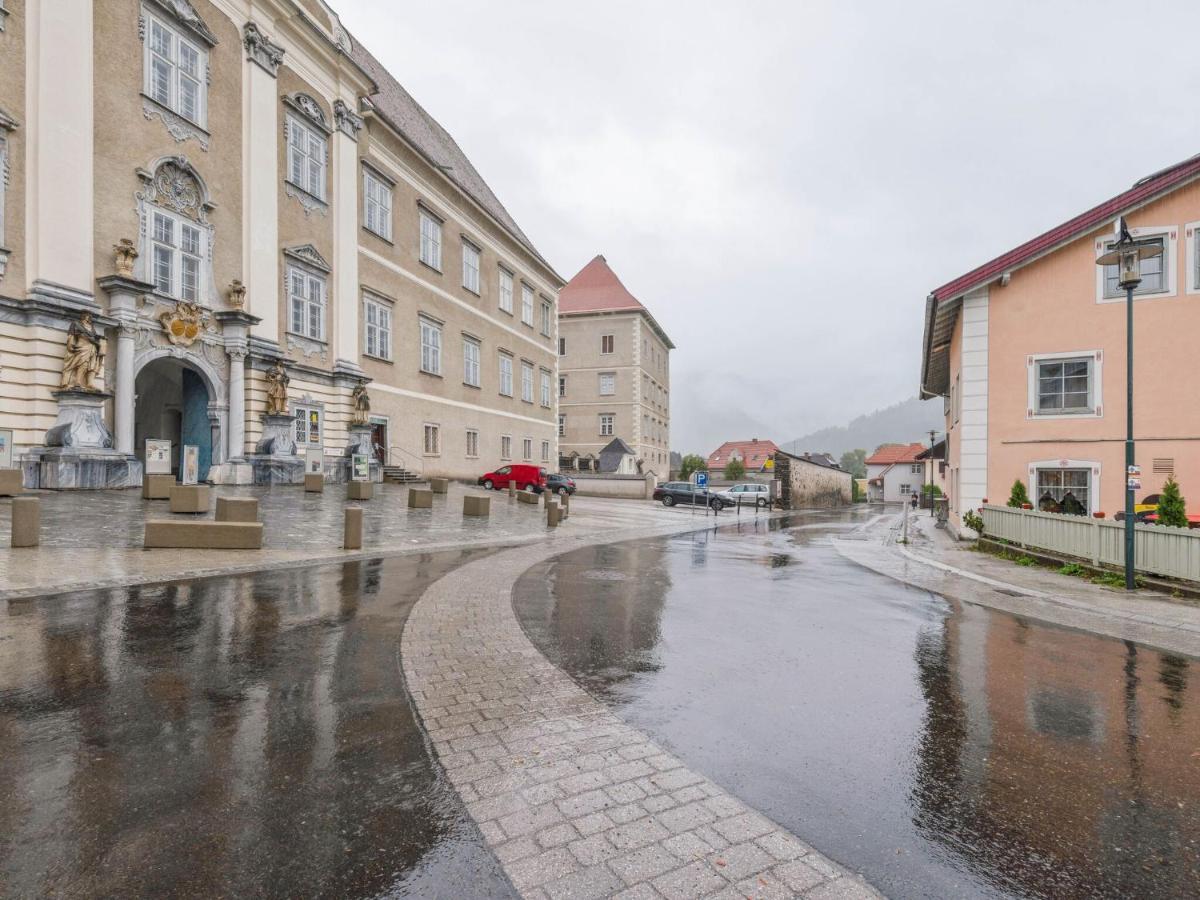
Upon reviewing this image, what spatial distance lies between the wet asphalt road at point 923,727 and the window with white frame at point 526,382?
1359 inches

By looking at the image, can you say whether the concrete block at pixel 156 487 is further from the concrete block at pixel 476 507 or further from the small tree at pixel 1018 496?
the small tree at pixel 1018 496

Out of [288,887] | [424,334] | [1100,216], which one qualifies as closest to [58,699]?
[288,887]

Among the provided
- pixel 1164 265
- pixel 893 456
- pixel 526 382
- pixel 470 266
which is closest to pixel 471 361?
pixel 470 266

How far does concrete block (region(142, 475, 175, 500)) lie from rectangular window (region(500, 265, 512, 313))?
2601 centimetres

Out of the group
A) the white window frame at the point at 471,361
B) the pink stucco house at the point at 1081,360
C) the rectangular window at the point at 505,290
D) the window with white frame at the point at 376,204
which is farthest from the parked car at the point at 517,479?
the pink stucco house at the point at 1081,360

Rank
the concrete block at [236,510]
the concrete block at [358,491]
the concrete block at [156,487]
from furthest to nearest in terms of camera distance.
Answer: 1. the concrete block at [358,491]
2. the concrete block at [156,487]
3. the concrete block at [236,510]

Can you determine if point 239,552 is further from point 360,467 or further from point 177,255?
point 360,467

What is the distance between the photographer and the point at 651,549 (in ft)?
47.3

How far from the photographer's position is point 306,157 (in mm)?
25344

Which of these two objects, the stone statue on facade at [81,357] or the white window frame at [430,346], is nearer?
the stone statue on facade at [81,357]

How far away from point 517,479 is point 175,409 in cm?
1544

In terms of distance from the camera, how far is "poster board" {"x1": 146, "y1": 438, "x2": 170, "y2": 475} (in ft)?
61.6

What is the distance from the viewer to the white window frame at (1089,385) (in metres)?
16.4

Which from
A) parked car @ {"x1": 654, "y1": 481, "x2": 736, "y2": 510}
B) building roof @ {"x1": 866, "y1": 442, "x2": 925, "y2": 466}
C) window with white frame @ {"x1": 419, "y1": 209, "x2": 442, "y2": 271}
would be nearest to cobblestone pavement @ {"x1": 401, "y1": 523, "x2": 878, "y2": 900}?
window with white frame @ {"x1": 419, "y1": 209, "x2": 442, "y2": 271}
